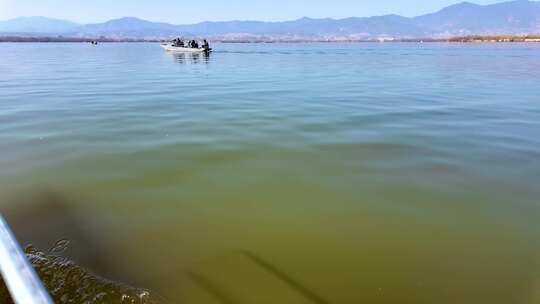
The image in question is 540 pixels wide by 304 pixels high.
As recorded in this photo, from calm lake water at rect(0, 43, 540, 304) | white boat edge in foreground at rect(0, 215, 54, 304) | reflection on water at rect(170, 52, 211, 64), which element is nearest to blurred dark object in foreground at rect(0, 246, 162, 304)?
calm lake water at rect(0, 43, 540, 304)

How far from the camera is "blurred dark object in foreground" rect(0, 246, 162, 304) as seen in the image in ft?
12.4

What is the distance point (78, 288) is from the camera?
3961 mm

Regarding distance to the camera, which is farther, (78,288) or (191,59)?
(191,59)

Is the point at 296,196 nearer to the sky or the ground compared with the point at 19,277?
nearer to the ground

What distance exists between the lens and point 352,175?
24.0 feet

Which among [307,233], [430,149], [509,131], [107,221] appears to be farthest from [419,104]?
[107,221]

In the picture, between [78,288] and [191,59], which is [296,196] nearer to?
[78,288]

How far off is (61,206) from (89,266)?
196cm

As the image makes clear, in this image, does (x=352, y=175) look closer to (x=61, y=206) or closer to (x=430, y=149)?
(x=430, y=149)

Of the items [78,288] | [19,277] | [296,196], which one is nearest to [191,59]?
[296,196]

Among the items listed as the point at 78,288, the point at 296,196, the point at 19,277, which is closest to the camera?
the point at 19,277

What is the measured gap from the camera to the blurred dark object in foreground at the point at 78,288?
12.4ft

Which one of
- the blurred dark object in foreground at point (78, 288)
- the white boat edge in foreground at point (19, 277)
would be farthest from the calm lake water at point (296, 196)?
the white boat edge in foreground at point (19, 277)

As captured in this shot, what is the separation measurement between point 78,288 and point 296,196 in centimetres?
362
